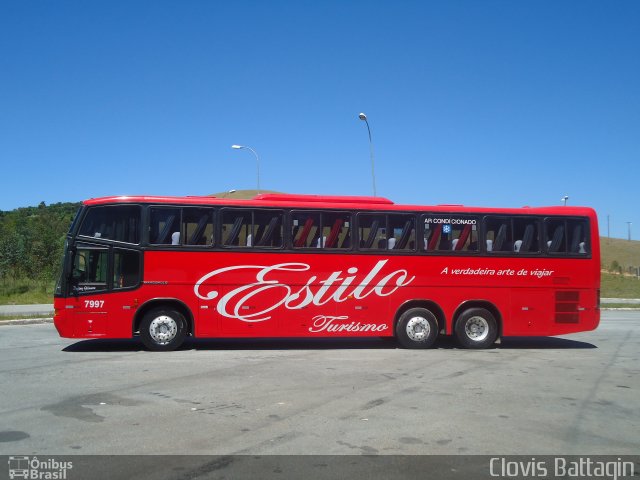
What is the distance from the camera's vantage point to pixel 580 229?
14.5m

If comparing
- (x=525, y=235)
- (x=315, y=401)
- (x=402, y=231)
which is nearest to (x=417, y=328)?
(x=402, y=231)

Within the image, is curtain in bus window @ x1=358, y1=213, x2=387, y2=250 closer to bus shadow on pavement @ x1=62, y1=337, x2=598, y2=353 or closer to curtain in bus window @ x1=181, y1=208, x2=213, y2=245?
bus shadow on pavement @ x1=62, y1=337, x2=598, y2=353


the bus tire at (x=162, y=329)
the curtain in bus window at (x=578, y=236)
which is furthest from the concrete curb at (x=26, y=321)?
the curtain in bus window at (x=578, y=236)

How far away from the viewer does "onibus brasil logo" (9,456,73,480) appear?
511cm

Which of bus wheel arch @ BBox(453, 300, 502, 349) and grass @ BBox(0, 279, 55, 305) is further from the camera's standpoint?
grass @ BBox(0, 279, 55, 305)

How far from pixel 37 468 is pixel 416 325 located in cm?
1010

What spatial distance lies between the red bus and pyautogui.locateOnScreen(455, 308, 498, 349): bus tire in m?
0.03

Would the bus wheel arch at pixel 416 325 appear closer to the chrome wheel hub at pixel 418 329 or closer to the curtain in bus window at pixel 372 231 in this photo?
the chrome wheel hub at pixel 418 329

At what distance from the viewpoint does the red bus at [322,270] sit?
12930mm

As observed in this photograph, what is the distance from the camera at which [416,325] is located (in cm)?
1403

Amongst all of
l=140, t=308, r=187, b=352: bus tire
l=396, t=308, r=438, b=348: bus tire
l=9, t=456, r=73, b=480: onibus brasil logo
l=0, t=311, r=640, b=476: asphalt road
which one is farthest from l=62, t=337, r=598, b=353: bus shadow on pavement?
l=9, t=456, r=73, b=480: onibus brasil logo

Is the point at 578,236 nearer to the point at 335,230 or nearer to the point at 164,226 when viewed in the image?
the point at 335,230

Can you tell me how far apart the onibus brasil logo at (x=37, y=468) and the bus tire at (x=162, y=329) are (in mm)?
7584

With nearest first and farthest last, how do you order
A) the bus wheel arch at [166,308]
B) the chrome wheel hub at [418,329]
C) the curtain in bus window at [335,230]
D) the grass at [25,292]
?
the bus wheel arch at [166,308]
the curtain in bus window at [335,230]
the chrome wheel hub at [418,329]
the grass at [25,292]
